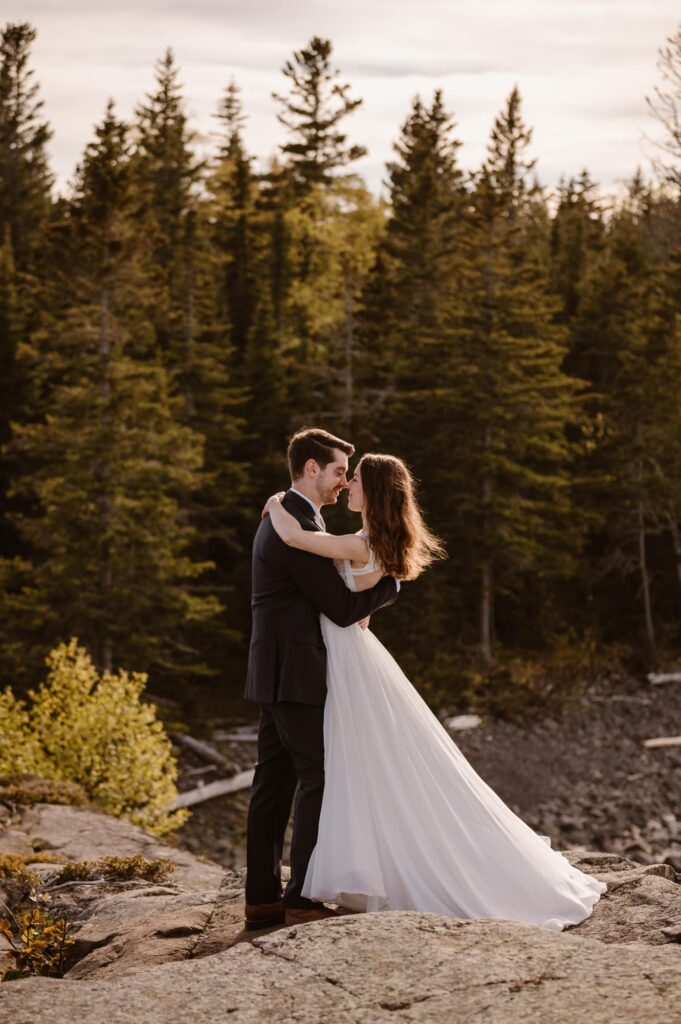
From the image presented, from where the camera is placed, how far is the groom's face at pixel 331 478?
5.81 meters

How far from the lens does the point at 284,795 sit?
5953 mm

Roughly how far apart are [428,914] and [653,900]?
1294 mm

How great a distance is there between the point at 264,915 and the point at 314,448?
8.00ft

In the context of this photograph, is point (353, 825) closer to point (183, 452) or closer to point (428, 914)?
point (428, 914)

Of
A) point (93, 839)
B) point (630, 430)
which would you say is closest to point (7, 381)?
point (630, 430)

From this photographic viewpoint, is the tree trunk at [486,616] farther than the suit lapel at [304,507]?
Yes

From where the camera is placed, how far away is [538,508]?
3086 cm

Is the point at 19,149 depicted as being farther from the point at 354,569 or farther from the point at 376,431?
the point at 354,569

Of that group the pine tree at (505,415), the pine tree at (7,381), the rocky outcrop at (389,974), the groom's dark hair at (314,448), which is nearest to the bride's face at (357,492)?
the groom's dark hair at (314,448)

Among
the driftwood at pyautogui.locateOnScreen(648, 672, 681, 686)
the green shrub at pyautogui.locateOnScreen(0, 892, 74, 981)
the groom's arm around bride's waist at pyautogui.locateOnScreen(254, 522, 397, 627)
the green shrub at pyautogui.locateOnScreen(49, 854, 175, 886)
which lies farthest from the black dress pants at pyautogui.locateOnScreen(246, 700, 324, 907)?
the driftwood at pyautogui.locateOnScreen(648, 672, 681, 686)

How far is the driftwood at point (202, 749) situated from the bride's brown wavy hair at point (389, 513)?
19863 millimetres

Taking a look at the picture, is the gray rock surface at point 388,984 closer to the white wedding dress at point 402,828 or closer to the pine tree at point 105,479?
the white wedding dress at point 402,828

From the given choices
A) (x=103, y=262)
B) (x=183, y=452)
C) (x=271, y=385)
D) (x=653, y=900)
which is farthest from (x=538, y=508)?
(x=653, y=900)

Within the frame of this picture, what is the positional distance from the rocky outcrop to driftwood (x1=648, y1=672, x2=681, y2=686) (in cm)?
2666
